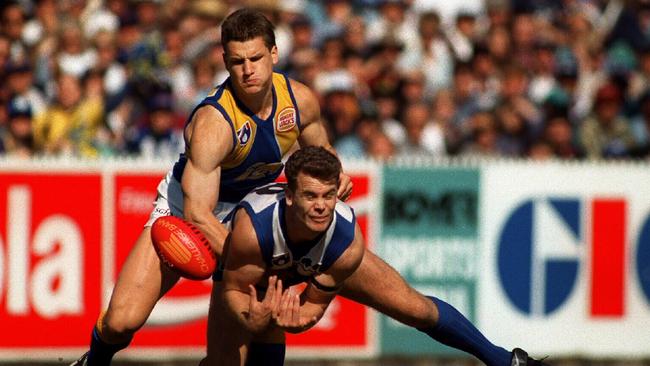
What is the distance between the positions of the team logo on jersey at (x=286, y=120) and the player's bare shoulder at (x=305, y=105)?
11 centimetres

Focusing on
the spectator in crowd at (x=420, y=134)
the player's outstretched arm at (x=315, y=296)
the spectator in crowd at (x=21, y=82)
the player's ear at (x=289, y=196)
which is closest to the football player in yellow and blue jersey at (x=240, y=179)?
the player's outstretched arm at (x=315, y=296)

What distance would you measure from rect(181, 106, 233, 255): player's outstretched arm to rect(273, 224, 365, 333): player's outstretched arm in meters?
0.51

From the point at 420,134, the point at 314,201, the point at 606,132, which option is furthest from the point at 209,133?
the point at 606,132

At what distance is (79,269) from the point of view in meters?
10.6

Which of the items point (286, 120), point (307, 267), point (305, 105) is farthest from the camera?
point (305, 105)

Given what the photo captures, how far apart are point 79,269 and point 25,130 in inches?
62.4

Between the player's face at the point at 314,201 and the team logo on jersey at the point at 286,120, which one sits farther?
the team logo on jersey at the point at 286,120

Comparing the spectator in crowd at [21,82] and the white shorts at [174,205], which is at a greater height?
the spectator in crowd at [21,82]

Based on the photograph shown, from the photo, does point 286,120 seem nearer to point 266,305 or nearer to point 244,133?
point 244,133

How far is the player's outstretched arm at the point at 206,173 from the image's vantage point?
7.22 metres

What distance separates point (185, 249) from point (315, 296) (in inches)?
30.9

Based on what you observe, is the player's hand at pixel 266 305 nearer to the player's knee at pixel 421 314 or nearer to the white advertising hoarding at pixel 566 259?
the player's knee at pixel 421 314

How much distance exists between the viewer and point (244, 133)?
745cm

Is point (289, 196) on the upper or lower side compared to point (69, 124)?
lower
